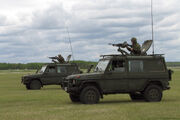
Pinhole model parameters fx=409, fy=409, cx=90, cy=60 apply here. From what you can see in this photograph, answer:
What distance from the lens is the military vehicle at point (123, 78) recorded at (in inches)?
606

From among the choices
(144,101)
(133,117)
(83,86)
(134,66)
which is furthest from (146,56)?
(133,117)

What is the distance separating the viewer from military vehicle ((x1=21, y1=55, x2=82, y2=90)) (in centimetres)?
2658

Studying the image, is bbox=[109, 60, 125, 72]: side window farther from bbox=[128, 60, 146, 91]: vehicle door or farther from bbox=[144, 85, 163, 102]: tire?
bbox=[144, 85, 163, 102]: tire

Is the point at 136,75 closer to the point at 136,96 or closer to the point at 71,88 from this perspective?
the point at 136,96

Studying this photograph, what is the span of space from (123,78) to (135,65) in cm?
77

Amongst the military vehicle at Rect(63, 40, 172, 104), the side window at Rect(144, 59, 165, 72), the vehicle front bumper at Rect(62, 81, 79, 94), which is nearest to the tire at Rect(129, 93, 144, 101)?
the military vehicle at Rect(63, 40, 172, 104)

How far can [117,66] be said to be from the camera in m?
15.9

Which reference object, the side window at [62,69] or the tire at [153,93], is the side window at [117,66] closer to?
the tire at [153,93]

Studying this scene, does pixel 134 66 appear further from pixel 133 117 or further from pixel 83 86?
pixel 133 117

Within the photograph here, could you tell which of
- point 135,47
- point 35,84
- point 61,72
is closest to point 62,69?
point 61,72

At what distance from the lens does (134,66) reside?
16.2m

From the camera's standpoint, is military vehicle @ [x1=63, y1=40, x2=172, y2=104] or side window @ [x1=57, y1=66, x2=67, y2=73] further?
side window @ [x1=57, y1=66, x2=67, y2=73]

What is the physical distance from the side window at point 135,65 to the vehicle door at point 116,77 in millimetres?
261

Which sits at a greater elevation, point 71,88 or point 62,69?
point 62,69
